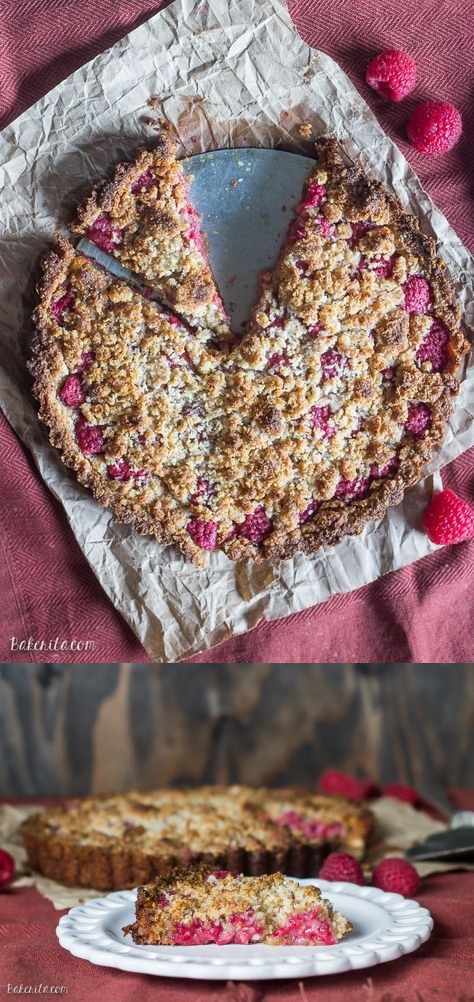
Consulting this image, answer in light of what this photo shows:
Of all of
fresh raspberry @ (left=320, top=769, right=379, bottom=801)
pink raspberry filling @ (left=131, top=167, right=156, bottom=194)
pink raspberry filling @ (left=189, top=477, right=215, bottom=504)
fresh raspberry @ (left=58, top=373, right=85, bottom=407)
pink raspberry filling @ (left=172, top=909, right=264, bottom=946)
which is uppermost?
pink raspberry filling @ (left=131, top=167, right=156, bottom=194)

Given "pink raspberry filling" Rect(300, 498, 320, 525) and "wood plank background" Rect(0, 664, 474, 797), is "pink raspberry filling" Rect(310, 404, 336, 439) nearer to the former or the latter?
"pink raspberry filling" Rect(300, 498, 320, 525)

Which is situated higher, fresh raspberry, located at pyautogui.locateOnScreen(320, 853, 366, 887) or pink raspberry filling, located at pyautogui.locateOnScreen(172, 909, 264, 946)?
pink raspberry filling, located at pyautogui.locateOnScreen(172, 909, 264, 946)

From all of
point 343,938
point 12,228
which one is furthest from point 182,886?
point 12,228

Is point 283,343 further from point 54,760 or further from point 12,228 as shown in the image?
point 54,760

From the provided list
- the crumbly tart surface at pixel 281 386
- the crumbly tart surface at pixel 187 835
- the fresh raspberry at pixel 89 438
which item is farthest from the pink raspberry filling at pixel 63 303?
the crumbly tart surface at pixel 187 835

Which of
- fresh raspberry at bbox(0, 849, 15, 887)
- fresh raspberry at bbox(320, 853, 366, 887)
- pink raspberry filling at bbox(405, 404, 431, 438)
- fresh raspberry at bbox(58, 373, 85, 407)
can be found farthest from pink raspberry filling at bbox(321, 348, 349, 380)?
fresh raspberry at bbox(0, 849, 15, 887)

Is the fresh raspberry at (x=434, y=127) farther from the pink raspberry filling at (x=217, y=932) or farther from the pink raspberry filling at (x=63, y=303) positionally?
the pink raspberry filling at (x=217, y=932)
